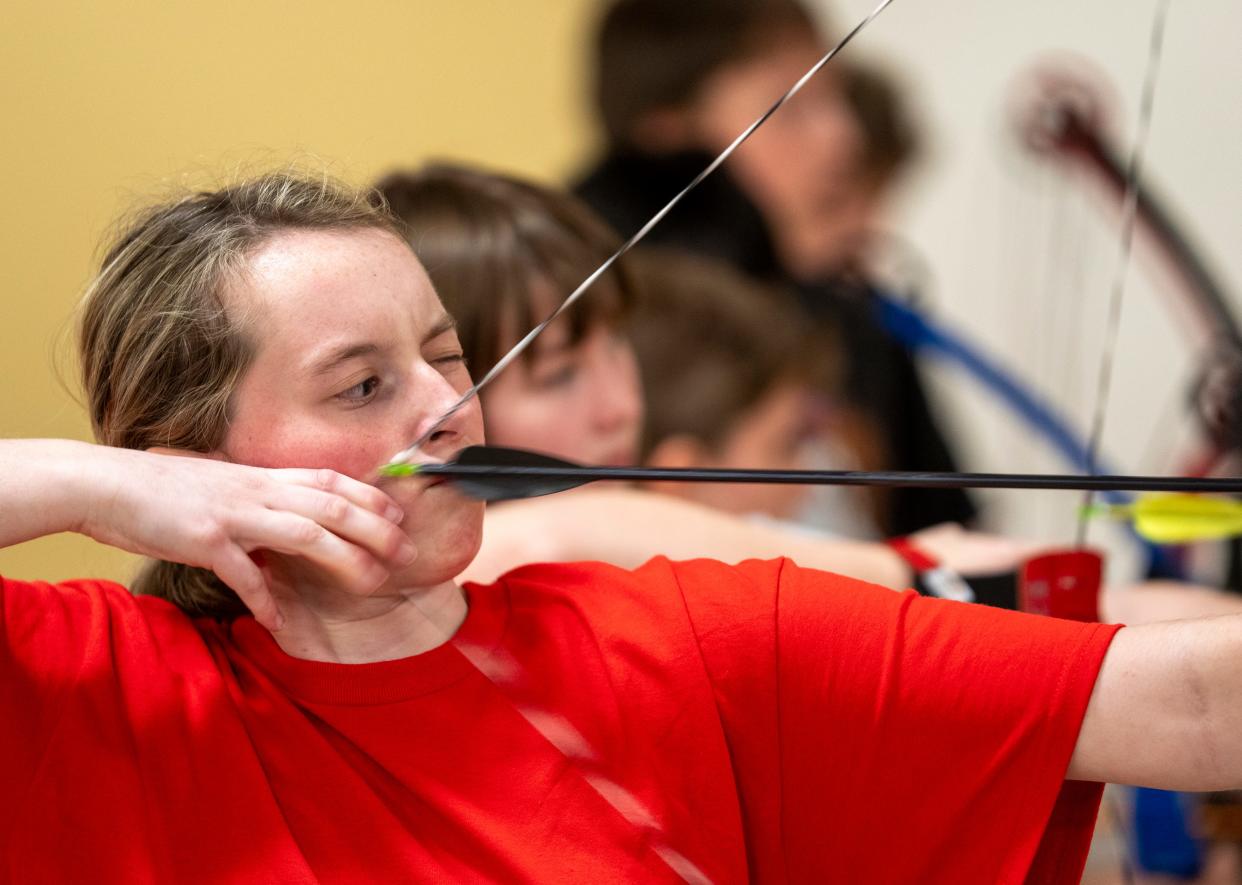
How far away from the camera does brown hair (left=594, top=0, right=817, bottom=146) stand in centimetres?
211

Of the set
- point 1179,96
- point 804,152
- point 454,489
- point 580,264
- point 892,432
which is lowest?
point 892,432

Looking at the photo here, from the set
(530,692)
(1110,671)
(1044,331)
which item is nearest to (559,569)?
(530,692)

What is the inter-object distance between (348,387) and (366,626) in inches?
5.8

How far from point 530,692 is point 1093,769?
315 millimetres

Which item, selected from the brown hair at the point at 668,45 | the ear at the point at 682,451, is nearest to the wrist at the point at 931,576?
the ear at the point at 682,451

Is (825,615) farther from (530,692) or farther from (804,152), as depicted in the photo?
(804,152)

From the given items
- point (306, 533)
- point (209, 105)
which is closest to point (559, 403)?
point (306, 533)

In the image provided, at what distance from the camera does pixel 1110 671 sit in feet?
2.30

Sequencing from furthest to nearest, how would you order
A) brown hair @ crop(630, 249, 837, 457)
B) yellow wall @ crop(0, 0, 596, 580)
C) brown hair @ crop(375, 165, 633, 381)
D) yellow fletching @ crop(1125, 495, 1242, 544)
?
brown hair @ crop(630, 249, 837, 457) → yellow wall @ crop(0, 0, 596, 580) → brown hair @ crop(375, 165, 633, 381) → yellow fletching @ crop(1125, 495, 1242, 544)

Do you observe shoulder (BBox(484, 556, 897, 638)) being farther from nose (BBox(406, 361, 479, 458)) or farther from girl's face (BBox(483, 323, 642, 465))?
girl's face (BBox(483, 323, 642, 465))

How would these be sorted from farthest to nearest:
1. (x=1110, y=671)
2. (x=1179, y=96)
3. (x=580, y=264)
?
(x=1179, y=96), (x=580, y=264), (x=1110, y=671)

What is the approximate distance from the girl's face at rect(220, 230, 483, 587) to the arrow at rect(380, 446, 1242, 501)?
0.02 meters

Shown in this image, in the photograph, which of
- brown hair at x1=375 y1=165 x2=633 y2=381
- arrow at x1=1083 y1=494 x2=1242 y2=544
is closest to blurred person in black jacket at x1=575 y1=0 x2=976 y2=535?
brown hair at x1=375 y1=165 x2=633 y2=381

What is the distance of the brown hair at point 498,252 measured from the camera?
128 centimetres
